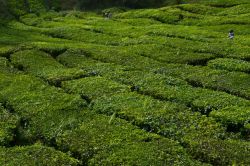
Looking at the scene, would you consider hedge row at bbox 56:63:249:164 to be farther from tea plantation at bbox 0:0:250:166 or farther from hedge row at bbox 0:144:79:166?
hedge row at bbox 0:144:79:166

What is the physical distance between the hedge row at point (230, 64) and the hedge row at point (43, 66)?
11120 millimetres

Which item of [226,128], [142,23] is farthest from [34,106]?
[142,23]

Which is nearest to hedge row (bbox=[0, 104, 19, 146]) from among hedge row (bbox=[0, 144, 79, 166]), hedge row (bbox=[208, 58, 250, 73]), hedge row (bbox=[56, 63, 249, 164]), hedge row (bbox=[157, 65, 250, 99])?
hedge row (bbox=[0, 144, 79, 166])

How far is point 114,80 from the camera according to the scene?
36.5 meters

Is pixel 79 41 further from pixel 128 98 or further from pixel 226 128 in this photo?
pixel 226 128

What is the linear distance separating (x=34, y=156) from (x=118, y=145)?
176 inches

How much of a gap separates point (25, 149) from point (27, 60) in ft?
62.9

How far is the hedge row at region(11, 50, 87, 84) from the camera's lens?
3772 cm

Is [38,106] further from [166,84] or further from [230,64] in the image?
[230,64]

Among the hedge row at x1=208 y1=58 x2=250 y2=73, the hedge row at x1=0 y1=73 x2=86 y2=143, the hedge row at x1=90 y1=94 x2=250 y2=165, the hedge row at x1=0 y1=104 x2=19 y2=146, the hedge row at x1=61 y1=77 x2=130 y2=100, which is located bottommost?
the hedge row at x1=0 y1=104 x2=19 y2=146

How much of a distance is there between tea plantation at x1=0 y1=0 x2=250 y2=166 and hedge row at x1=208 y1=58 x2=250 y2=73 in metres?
0.08

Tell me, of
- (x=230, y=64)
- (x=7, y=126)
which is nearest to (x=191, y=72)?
(x=230, y=64)

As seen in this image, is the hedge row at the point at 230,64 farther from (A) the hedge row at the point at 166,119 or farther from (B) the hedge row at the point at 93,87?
(B) the hedge row at the point at 93,87

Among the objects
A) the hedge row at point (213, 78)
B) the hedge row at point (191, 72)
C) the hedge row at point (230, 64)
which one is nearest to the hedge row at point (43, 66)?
the hedge row at point (191, 72)
